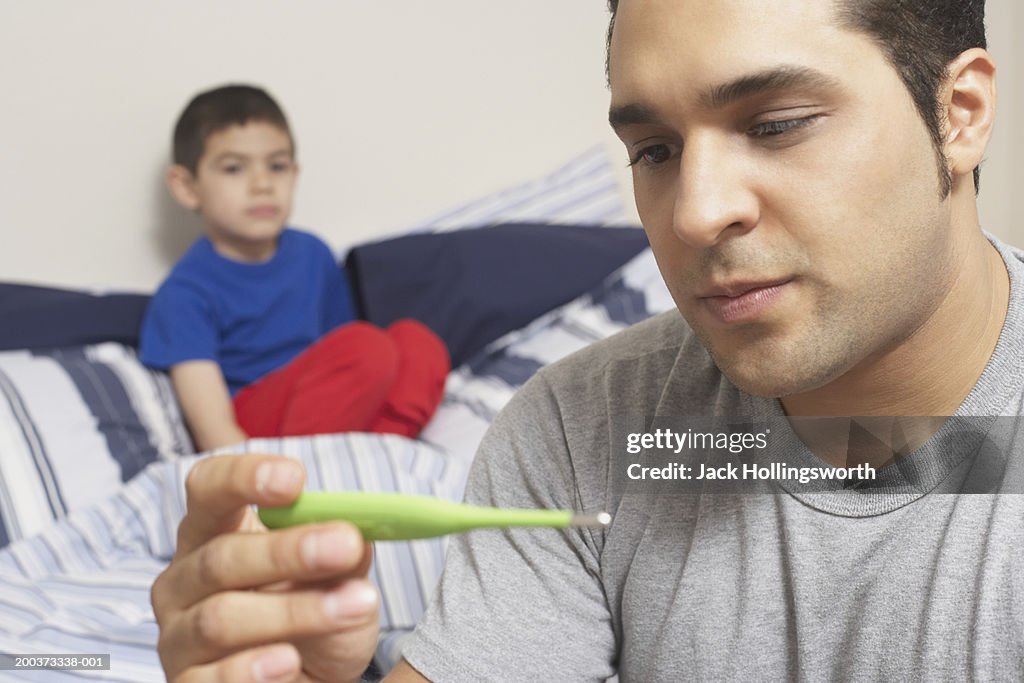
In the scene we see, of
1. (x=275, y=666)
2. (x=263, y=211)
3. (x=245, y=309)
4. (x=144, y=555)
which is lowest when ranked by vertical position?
(x=144, y=555)

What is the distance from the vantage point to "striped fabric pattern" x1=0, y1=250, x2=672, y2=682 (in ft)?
4.47

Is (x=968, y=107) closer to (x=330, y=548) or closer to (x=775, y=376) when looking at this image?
(x=775, y=376)

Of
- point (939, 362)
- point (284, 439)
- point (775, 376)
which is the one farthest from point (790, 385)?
point (284, 439)

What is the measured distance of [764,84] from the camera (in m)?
0.82

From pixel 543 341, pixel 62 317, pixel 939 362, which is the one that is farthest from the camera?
pixel 543 341

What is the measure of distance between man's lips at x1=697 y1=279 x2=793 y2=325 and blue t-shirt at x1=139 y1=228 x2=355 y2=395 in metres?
1.46

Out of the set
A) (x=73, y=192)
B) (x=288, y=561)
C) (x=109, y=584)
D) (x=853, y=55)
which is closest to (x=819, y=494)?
(x=853, y=55)

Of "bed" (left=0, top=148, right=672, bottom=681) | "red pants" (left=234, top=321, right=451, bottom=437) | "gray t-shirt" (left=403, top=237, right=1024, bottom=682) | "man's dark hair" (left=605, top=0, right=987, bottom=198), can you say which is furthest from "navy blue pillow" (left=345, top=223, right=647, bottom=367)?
"man's dark hair" (left=605, top=0, right=987, bottom=198)

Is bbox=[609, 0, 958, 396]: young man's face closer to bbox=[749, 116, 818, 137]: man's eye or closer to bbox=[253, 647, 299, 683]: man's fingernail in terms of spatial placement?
bbox=[749, 116, 818, 137]: man's eye

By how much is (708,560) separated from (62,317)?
4.97 feet

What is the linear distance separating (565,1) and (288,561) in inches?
90.9

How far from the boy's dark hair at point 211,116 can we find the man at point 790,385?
4.70 ft

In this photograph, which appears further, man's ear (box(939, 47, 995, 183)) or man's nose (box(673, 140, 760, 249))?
man's ear (box(939, 47, 995, 183))

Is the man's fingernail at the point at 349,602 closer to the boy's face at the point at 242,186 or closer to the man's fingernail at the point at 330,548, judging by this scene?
the man's fingernail at the point at 330,548
